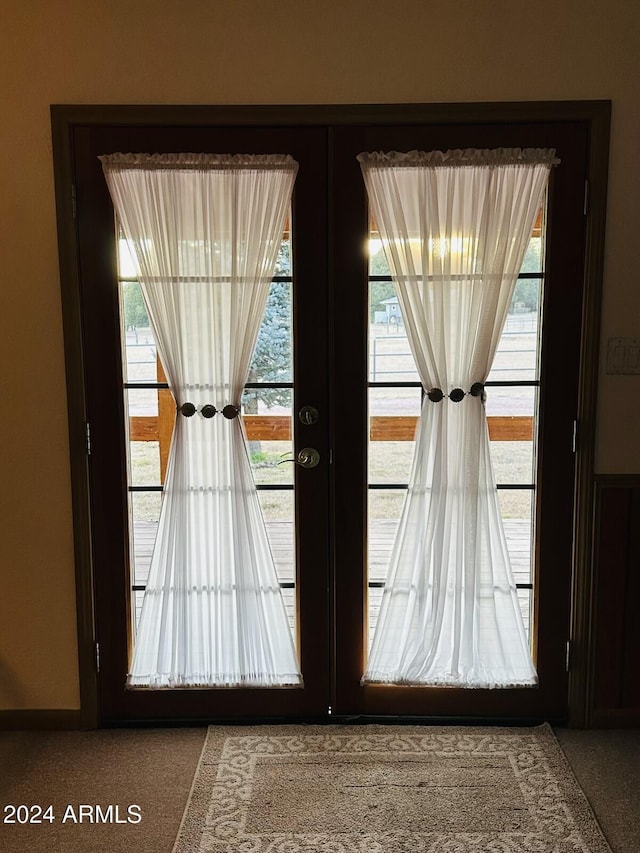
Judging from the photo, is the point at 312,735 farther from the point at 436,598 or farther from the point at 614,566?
the point at 614,566

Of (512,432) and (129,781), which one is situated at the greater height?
(512,432)

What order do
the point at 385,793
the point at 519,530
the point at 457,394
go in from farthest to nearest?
the point at 519,530 < the point at 457,394 < the point at 385,793

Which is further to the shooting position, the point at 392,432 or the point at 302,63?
the point at 392,432

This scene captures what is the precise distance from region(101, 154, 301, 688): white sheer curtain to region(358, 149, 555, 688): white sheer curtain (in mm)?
390

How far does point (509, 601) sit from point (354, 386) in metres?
0.91

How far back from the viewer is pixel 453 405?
7.94 ft

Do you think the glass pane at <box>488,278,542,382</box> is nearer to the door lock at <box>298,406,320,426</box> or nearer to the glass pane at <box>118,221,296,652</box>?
the door lock at <box>298,406,320,426</box>

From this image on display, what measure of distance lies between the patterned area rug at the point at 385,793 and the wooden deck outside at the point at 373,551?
17.7 inches

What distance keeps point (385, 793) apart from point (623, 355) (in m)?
1.60

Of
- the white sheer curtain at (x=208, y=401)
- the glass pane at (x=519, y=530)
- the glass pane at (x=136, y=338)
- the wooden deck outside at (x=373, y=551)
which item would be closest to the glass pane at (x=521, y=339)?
the glass pane at (x=519, y=530)

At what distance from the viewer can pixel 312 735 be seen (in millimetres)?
2531

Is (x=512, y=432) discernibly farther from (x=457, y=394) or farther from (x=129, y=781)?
(x=129, y=781)

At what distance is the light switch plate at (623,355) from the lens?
2.40m

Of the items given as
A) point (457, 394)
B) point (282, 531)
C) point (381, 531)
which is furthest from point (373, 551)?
point (457, 394)
